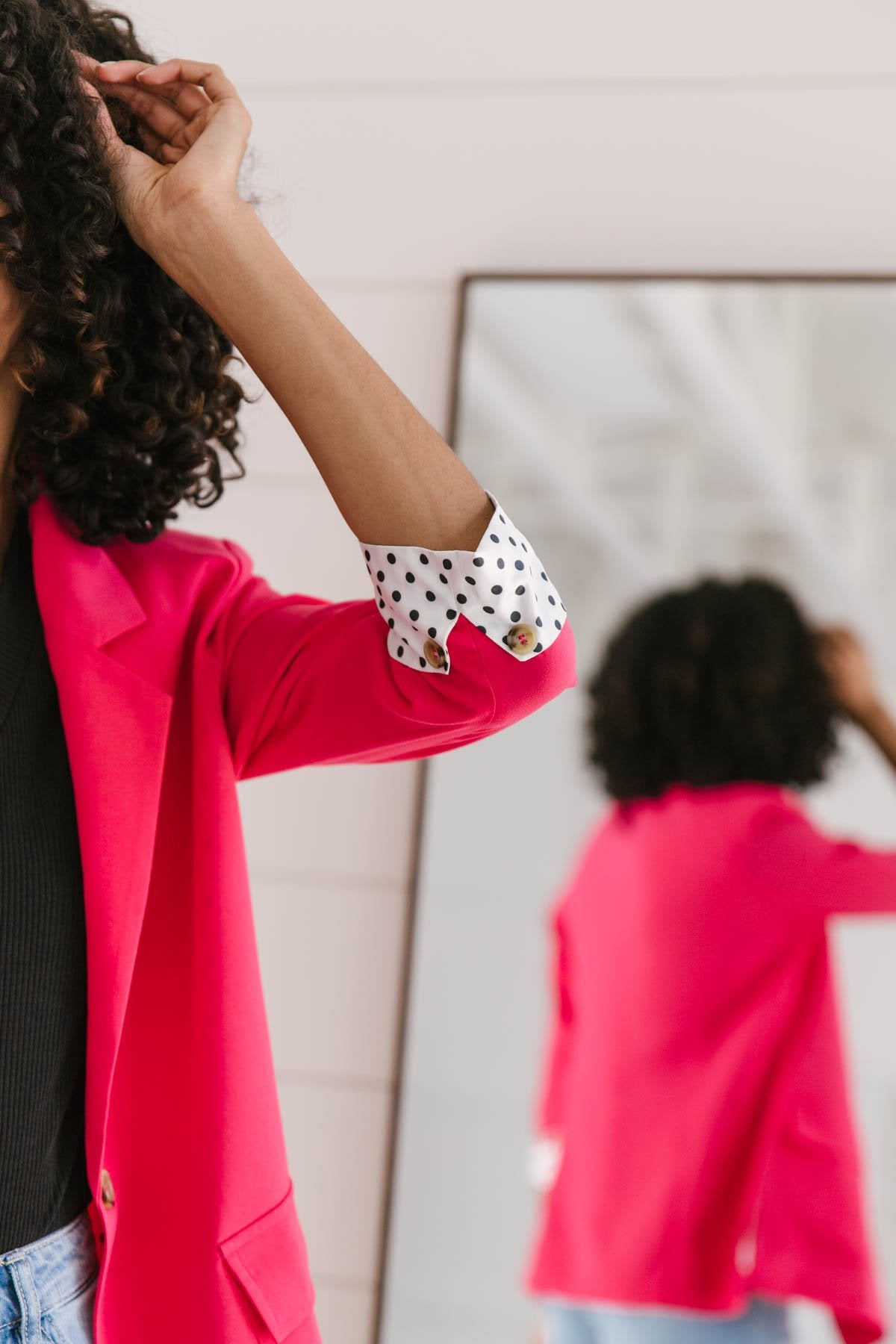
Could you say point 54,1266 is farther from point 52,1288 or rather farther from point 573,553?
point 573,553

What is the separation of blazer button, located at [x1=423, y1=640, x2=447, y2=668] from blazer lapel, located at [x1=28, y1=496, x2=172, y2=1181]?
0.20 metres

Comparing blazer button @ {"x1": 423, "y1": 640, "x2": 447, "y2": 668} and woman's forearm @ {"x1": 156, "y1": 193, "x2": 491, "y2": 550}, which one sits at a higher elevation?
woman's forearm @ {"x1": 156, "y1": 193, "x2": 491, "y2": 550}

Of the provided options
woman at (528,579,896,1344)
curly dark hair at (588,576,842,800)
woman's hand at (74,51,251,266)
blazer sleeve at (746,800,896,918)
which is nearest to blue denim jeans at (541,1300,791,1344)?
woman at (528,579,896,1344)

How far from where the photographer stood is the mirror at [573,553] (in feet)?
A: 4.77

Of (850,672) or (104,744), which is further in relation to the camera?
(850,672)

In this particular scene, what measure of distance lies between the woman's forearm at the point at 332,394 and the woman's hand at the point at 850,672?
78 centimetres

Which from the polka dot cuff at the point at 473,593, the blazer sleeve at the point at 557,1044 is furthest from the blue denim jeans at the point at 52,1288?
the blazer sleeve at the point at 557,1044

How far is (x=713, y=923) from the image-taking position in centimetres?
147

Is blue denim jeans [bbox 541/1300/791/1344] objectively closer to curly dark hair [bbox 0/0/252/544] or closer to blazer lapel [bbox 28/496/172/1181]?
blazer lapel [bbox 28/496/172/1181]

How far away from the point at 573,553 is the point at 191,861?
2.39ft

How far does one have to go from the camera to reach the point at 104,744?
85 cm

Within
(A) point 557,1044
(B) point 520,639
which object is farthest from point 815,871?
(B) point 520,639

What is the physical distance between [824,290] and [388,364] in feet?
1.72

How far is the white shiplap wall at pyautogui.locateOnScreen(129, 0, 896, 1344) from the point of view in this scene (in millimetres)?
1495
